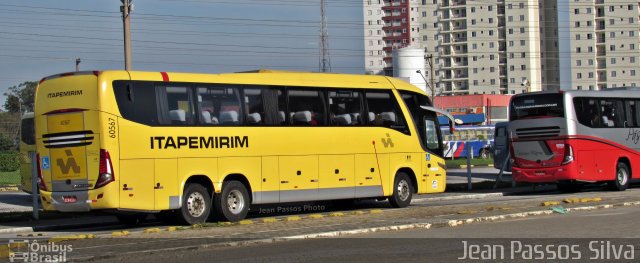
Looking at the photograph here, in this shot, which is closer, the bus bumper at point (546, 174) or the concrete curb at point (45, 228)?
the concrete curb at point (45, 228)

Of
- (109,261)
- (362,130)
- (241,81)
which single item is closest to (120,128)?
(241,81)

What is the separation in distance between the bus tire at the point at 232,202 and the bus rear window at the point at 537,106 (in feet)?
41.4

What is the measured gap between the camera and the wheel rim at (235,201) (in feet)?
60.0

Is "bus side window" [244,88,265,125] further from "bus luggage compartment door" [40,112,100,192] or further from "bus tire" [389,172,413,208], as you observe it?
"bus tire" [389,172,413,208]

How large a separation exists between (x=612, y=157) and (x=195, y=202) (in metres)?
16.7

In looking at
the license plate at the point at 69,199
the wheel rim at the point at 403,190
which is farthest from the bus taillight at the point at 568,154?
the license plate at the point at 69,199

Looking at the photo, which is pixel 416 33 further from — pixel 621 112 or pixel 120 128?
pixel 120 128

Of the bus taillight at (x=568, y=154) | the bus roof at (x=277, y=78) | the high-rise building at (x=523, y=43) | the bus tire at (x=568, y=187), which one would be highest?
the high-rise building at (x=523, y=43)

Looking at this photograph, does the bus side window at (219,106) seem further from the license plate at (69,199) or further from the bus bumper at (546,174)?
the bus bumper at (546,174)

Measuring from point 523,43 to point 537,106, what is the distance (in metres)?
117

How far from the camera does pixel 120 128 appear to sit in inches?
643

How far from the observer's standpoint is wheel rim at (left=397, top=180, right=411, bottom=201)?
22.2m

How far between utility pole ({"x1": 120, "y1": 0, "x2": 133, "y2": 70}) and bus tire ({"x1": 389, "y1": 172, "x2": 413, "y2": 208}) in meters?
9.91

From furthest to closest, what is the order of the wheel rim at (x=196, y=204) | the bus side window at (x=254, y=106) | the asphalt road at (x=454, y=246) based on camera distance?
the bus side window at (x=254, y=106) < the wheel rim at (x=196, y=204) < the asphalt road at (x=454, y=246)
